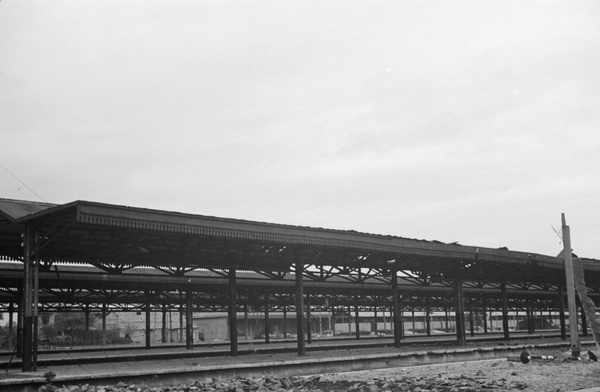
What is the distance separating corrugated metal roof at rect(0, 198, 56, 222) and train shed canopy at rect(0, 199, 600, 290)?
0.08ft

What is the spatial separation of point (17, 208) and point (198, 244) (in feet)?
20.6

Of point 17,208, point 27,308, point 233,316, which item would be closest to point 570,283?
point 233,316

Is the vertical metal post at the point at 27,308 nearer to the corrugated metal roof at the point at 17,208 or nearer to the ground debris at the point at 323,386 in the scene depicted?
the corrugated metal roof at the point at 17,208

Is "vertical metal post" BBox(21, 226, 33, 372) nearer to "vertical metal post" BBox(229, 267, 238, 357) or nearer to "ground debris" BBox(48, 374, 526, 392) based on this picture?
"ground debris" BBox(48, 374, 526, 392)

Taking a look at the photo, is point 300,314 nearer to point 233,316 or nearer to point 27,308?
point 233,316

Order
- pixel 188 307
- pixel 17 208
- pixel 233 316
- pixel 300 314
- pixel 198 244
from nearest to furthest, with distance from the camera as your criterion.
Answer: pixel 17 208 → pixel 198 244 → pixel 300 314 → pixel 233 316 → pixel 188 307

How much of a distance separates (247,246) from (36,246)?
797cm

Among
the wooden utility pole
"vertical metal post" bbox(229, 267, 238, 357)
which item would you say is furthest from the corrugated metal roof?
the wooden utility pole

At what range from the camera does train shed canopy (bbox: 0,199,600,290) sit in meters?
17.7

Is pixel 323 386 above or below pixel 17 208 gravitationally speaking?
below

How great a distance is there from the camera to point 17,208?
18812 millimetres

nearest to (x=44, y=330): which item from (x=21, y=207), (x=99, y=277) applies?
(x=99, y=277)

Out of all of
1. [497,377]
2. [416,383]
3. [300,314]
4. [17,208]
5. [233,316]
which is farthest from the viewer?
[233,316]

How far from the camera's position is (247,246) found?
23.9m
